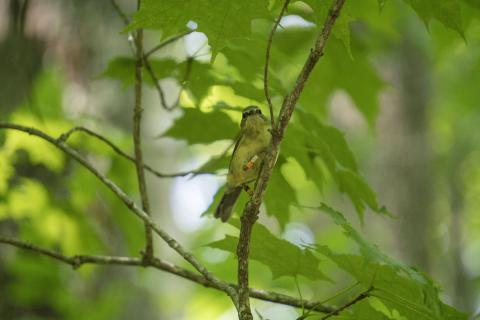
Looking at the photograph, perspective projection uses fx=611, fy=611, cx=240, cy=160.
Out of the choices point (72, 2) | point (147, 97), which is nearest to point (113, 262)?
point (72, 2)

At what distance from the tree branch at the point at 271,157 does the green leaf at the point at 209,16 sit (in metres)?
0.25

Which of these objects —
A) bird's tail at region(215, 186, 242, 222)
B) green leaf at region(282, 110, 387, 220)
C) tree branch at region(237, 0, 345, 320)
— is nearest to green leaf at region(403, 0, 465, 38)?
tree branch at region(237, 0, 345, 320)

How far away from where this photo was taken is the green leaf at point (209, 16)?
173cm

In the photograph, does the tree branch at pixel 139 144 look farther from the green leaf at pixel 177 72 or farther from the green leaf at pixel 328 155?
the green leaf at pixel 328 155

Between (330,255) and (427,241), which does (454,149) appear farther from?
(330,255)

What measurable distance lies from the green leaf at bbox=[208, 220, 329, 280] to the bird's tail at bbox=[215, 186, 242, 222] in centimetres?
51

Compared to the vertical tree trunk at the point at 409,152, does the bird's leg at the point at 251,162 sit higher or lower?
lower

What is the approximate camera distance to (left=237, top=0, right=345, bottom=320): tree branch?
5.08ft

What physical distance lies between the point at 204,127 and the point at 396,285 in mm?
1083

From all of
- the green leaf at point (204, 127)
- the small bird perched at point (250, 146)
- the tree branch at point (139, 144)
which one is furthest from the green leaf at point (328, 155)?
the tree branch at point (139, 144)

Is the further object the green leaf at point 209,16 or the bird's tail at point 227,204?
the bird's tail at point 227,204

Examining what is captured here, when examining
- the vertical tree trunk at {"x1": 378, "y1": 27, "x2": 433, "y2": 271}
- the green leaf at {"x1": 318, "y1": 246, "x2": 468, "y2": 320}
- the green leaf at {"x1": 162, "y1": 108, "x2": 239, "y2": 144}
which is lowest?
the green leaf at {"x1": 318, "y1": 246, "x2": 468, "y2": 320}

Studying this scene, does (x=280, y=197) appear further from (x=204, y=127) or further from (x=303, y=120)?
(x=204, y=127)

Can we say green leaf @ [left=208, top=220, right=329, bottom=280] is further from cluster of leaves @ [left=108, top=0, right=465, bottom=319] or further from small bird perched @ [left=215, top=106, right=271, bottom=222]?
small bird perched @ [left=215, top=106, right=271, bottom=222]
